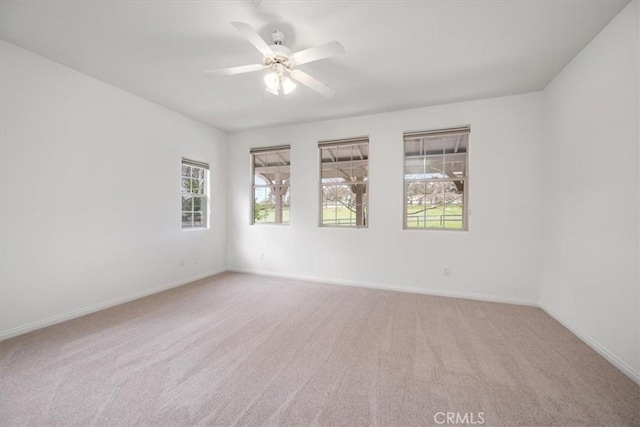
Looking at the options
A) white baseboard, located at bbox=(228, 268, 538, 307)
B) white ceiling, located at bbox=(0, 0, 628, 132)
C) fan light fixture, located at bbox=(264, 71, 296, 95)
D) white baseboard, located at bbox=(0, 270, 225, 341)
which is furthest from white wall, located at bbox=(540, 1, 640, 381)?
white baseboard, located at bbox=(0, 270, 225, 341)

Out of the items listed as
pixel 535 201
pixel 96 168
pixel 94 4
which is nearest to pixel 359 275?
pixel 535 201

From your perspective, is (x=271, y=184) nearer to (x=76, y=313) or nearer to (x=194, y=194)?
(x=194, y=194)

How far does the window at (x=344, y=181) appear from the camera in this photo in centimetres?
422

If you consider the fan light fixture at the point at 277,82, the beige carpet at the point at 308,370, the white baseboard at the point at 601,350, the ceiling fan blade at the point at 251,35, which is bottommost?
the beige carpet at the point at 308,370

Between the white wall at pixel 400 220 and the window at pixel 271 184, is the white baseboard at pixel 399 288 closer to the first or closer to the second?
the white wall at pixel 400 220

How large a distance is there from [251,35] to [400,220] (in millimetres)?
3025

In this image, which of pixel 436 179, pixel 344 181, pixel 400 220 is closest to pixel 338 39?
pixel 344 181

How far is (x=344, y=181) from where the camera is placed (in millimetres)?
4324

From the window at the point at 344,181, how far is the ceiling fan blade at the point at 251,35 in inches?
92.9

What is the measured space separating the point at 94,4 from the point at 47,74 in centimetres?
130

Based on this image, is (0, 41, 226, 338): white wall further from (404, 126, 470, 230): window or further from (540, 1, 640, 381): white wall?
(540, 1, 640, 381): white wall

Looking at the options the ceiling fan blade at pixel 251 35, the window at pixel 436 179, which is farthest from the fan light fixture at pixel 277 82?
the window at pixel 436 179

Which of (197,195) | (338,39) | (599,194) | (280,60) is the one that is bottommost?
(599,194)

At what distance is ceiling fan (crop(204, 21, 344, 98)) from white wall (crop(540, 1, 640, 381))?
2204mm
